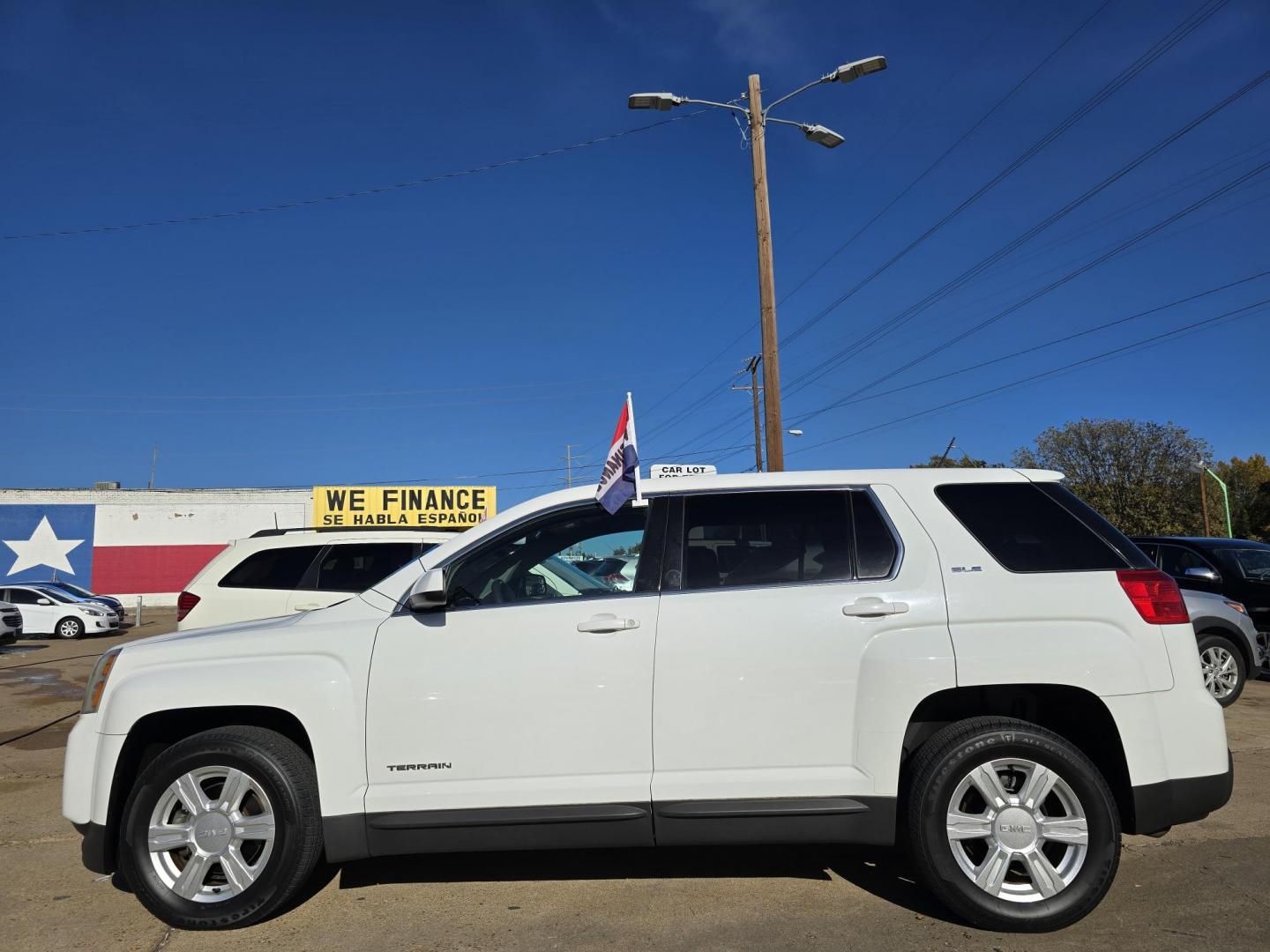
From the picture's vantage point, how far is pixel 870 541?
12.8 feet

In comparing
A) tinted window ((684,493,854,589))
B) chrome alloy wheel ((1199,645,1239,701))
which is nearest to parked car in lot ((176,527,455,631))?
tinted window ((684,493,854,589))

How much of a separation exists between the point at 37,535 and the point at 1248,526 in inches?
2906

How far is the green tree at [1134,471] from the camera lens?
46.6m

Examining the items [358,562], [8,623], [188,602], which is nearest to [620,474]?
[358,562]

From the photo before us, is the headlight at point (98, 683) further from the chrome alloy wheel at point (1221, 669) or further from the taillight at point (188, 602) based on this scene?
the chrome alloy wheel at point (1221, 669)

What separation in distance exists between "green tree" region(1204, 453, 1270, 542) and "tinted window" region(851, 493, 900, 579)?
55632 mm

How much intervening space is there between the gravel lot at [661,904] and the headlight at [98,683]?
3.18 feet

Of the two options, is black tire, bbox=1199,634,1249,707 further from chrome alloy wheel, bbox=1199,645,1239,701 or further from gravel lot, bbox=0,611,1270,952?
gravel lot, bbox=0,611,1270,952

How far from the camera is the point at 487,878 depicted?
4.24 metres

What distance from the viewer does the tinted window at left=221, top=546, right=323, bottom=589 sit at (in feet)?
25.6

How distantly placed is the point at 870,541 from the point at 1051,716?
1222 mm

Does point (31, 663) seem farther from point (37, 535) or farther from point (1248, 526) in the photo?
point (1248, 526)

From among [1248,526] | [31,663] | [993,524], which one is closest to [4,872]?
[993,524]

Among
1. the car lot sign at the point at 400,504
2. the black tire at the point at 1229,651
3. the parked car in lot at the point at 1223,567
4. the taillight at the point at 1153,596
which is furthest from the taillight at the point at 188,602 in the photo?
the car lot sign at the point at 400,504
